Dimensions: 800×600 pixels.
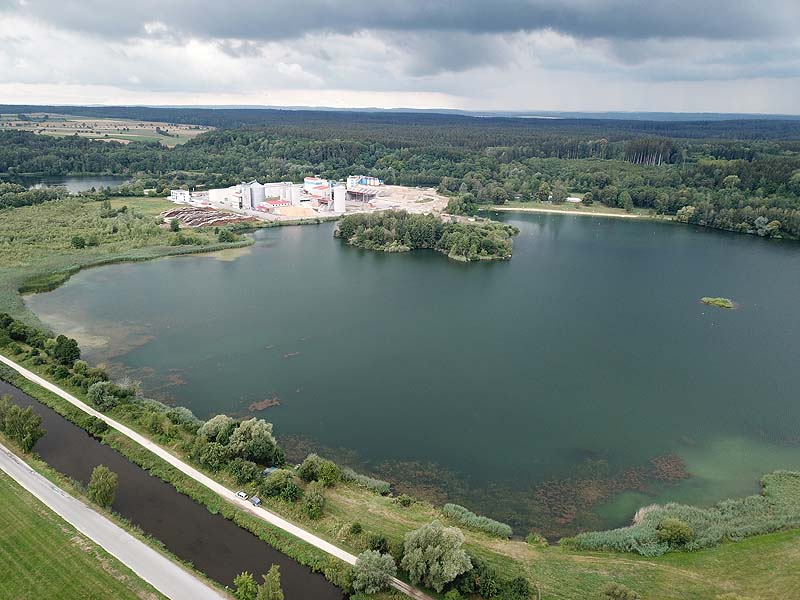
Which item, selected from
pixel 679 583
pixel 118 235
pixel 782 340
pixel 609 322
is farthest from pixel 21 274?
pixel 782 340

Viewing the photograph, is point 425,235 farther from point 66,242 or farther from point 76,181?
point 76,181

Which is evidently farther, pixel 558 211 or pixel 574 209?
pixel 574 209

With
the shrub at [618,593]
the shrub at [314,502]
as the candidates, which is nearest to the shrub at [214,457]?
the shrub at [314,502]

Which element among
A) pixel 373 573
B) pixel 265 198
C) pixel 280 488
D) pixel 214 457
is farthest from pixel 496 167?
pixel 373 573

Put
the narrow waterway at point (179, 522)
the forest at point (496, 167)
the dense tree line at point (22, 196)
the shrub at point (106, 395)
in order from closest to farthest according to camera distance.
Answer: the narrow waterway at point (179, 522) < the shrub at point (106, 395) < the dense tree line at point (22, 196) < the forest at point (496, 167)

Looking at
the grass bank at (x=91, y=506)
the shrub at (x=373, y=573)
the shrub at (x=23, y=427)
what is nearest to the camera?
the shrub at (x=373, y=573)

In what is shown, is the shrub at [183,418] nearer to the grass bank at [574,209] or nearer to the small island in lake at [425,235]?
the small island in lake at [425,235]

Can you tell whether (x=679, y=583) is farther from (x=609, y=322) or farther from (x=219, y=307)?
(x=219, y=307)

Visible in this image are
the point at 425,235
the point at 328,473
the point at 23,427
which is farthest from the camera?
the point at 425,235
